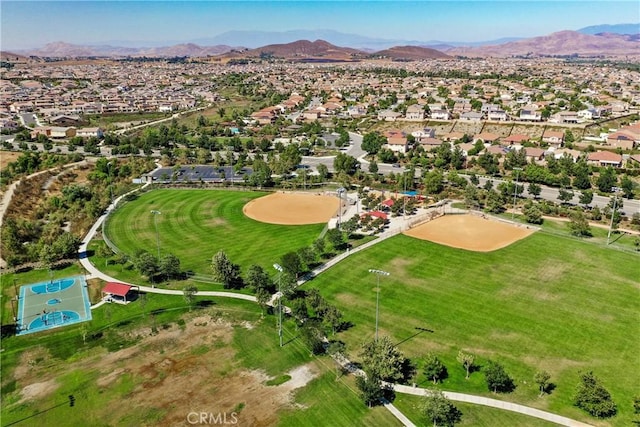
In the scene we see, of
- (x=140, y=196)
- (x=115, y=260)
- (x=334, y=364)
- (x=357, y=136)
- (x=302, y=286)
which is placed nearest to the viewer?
(x=334, y=364)

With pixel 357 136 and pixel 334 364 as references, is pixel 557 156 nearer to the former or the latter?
pixel 357 136

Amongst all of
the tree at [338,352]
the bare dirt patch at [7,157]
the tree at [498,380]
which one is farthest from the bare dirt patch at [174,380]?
the bare dirt patch at [7,157]

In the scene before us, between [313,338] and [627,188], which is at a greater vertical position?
[627,188]

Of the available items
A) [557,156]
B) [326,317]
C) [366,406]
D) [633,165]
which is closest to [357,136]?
[557,156]

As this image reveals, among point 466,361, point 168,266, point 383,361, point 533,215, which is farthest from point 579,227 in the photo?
point 168,266

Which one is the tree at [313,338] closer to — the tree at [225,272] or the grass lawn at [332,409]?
the grass lawn at [332,409]

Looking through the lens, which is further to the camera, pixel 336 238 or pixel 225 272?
pixel 336 238

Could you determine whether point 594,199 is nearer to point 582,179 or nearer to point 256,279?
point 582,179

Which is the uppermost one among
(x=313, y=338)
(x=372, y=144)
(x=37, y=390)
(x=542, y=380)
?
(x=372, y=144)
